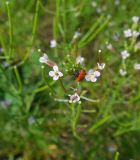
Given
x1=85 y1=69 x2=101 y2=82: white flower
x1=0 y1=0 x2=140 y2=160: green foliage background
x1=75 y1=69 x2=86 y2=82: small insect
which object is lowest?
x1=75 y1=69 x2=86 y2=82: small insect

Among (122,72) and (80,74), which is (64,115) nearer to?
(122,72)

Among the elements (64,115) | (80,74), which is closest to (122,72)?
(64,115)

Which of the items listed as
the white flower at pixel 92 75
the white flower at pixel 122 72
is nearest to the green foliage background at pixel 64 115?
the white flower at pixel 122 72

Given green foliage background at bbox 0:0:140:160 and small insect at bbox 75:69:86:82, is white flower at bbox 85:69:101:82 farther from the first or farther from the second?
green foliage background at bbox 0:0:140:160

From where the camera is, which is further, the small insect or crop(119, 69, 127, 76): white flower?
crop(119, 69, 127, 76): white flower

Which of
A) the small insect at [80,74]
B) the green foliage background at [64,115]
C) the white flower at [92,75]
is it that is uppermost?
the green foliage background at [64,115]

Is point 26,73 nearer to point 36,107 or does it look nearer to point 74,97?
point 36,107

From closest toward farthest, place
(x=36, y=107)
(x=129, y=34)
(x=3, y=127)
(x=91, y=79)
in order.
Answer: (x=91, y=79), (x=129, y=34), (x=36, y=107), (x=3, y=127)

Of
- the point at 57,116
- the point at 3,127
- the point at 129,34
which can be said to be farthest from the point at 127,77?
the point at 3,127

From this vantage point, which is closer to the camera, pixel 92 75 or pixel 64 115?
pixel 92 75

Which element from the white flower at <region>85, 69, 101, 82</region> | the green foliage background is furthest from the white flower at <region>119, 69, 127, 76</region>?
the white flower at <region>85, 69, 101, 82</region>

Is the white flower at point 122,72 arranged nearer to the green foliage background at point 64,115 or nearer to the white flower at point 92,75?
the green foliage background at point 64,115
